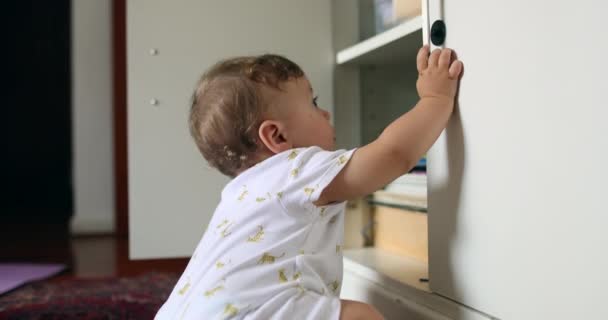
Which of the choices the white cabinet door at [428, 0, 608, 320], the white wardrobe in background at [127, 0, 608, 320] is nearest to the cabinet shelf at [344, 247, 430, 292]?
the white wardrobe in background at [127, 0, 608, 320]

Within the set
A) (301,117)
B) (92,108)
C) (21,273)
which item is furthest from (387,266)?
(92,108)

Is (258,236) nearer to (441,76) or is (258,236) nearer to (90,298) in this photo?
(441,76)

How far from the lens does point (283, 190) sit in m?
0.64

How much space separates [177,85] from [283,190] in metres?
0.76

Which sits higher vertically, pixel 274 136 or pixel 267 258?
pixel 274 136

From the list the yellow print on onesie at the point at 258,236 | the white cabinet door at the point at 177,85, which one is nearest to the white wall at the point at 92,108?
the white cabinet door at the point at 177,85

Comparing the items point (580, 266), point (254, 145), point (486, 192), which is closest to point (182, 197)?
point (254, 145)

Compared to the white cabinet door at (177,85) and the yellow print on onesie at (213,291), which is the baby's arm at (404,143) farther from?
the white cabinet door at (177,85)

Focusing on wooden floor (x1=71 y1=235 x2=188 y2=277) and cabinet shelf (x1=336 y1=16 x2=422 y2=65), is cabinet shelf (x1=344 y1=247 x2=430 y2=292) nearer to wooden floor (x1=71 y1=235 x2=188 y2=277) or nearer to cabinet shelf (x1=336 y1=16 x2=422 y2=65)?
cabinet shelf (x1=336 y1=16 x2=422 y2=65)

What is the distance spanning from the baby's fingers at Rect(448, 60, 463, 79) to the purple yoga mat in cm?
122

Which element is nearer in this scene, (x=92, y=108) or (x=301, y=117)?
(x=301, y=117)

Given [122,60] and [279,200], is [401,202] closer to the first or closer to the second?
[279,200]

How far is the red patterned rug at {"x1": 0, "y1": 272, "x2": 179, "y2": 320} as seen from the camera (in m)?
1.14

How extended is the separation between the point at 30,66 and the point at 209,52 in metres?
2.00
